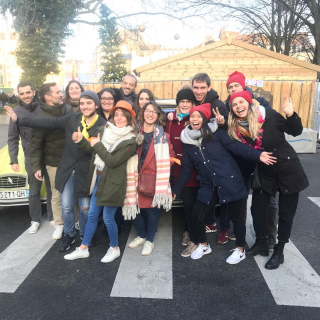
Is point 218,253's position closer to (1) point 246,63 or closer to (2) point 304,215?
(2) point 304,215

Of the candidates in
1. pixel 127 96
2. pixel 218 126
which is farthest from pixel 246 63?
pixel 218 126

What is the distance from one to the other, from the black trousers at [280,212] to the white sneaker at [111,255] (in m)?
1.63

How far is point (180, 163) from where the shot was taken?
149 inches

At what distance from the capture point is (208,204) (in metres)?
3.58

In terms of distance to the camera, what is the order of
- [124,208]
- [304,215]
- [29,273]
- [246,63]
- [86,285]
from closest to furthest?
[86,285]
[29,273]
[124,208]
[304,215]
[246,63]

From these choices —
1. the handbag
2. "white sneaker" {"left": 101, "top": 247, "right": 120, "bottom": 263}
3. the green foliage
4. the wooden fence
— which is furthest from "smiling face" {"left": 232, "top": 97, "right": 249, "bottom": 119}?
the green foliage

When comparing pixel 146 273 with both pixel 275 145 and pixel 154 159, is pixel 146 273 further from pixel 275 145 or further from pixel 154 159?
pixel 275 145

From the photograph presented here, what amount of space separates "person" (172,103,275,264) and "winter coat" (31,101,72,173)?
1.64m

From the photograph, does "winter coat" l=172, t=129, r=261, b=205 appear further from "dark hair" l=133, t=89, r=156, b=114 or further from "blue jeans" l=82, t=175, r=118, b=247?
"dark hair" l=133, t=89, r=156, b=114

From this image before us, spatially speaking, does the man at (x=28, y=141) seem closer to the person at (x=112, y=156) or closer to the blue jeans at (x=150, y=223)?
the person at (x=112, y=156)

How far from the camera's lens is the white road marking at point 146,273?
120 inches

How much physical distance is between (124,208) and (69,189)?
0.79 meters

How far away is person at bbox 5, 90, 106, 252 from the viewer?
12.5ft

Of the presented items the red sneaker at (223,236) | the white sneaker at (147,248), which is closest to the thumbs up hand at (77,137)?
the white sneaker at (147,248)
